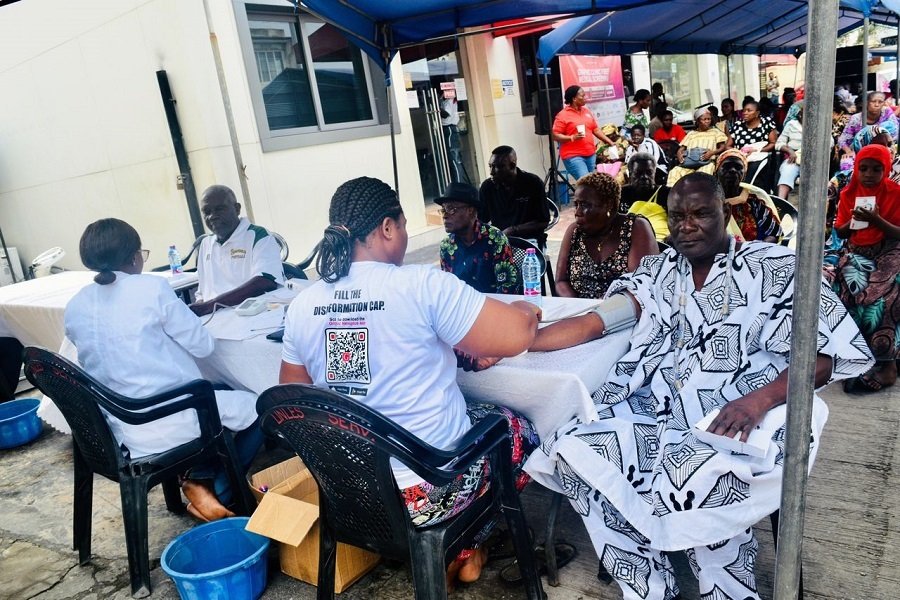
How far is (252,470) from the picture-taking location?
3449mm

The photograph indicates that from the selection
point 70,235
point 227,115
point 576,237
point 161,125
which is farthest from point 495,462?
point 70,235

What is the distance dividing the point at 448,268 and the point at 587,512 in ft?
6.09

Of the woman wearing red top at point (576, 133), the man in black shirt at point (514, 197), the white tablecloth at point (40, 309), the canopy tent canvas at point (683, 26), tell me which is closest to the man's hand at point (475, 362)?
the man in black shirt at point (514, 197)

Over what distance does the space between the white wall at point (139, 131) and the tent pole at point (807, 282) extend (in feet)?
18.9

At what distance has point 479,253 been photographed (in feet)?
11.5

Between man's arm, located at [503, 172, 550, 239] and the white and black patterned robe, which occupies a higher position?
man's arm, located at [503, 172, 550, 239]

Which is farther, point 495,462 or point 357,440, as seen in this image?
point 495,462

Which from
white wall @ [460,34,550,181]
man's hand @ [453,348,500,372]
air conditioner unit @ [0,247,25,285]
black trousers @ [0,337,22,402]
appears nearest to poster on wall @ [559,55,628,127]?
white wall @ [460,34,550,181]

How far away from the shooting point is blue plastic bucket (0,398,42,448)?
164 inches

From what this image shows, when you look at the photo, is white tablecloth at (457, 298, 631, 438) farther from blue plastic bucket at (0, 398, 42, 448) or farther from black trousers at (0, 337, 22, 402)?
black trousers at (0, 337, 22, 402)

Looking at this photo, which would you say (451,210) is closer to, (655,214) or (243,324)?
(243,324)

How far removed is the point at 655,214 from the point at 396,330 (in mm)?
3126

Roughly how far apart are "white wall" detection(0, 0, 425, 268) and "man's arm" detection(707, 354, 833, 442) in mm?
5400

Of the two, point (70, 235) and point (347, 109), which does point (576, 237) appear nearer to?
point (347, 109)
